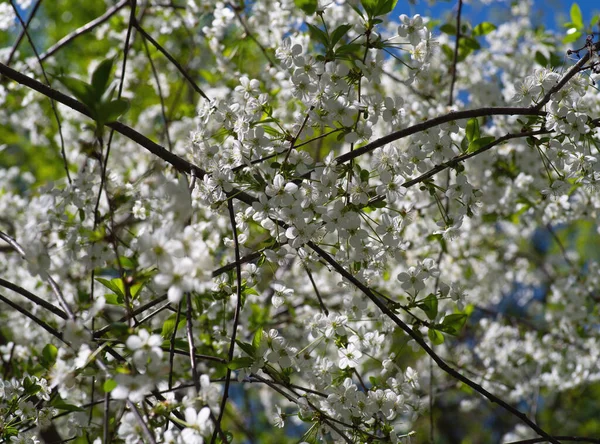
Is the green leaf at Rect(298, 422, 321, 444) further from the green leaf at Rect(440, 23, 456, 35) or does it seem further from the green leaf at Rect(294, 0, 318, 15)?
the green leaf at Rect(440, 23, 456, 35)

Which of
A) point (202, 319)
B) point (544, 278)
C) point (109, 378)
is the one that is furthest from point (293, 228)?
point (544, 278)

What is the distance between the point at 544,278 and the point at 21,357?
6575 millimetres

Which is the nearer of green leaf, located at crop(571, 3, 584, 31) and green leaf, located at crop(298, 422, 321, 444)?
green leaf, located at crop(298, 422, 321, 444)

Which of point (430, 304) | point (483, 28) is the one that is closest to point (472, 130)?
point (430, 304)

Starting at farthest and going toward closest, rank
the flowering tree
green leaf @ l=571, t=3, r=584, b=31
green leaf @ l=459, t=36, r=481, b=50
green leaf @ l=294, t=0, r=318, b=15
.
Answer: green leaf @ l=459, t=36, r=481, b=50, green leaf @ l=571, t=3, r=584, b=31, green leaf @ l=294, t=0, r=318, b=15, the flowering tree

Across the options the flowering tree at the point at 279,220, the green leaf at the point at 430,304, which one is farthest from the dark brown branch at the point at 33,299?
the green leaf at the point at 430,304

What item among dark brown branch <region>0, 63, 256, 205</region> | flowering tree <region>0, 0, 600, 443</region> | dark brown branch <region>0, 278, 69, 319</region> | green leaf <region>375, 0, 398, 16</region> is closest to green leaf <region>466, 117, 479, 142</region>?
flowering tree <region>0, 0, 600, 443</region>

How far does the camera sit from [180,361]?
294cm

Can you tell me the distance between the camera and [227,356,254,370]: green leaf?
1.71 meters

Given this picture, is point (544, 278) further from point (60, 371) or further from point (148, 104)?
point (60, 371)

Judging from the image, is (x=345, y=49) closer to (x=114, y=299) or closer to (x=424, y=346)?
(x=424, y=346)

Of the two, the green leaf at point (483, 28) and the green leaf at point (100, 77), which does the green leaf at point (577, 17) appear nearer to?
the green leaf at point (483, 28)

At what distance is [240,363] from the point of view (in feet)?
5.77

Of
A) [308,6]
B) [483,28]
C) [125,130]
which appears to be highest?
[483,28]
